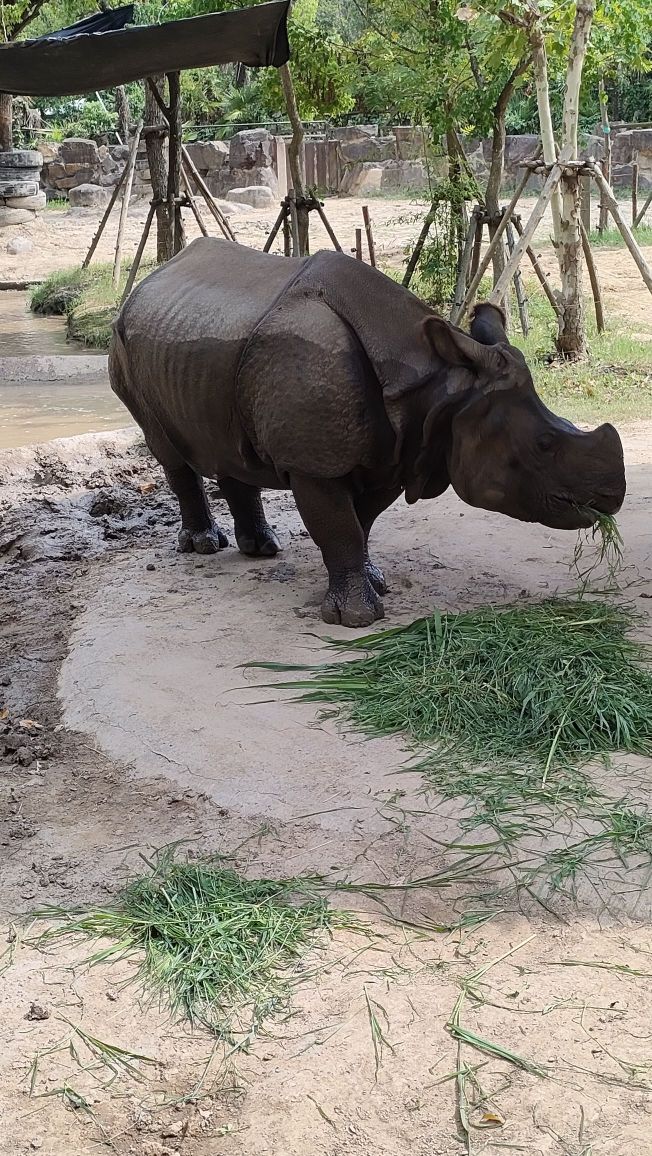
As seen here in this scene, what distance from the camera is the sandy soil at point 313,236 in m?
17.0

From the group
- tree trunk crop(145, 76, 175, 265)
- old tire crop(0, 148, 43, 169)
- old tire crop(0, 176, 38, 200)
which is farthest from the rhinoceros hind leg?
old tire crop(0, 148, 43, 169)

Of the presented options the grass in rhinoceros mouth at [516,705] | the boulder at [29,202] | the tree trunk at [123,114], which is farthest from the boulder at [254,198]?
the grass in rhinoceros mouth at [516,705]

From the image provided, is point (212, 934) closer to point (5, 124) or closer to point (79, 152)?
point (5, 124)

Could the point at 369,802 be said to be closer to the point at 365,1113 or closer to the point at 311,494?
the point at 365,1113

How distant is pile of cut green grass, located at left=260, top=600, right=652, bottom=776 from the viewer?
14.0 feet

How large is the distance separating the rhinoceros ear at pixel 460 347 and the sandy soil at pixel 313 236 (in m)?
10.4

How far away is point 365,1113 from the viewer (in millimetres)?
2674

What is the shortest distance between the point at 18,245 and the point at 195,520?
19823 millimetres

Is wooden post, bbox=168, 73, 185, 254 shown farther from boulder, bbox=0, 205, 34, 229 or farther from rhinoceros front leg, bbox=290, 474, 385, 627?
boulder, bbox=0, 205, 34, 229

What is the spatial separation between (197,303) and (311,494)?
1185 mm

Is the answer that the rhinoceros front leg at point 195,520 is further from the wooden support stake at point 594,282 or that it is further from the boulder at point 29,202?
the boulder at point 29,202

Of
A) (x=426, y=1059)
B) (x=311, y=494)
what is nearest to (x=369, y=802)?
(x=426, y=1059)

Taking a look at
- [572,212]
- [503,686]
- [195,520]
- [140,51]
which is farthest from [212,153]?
[503,686]

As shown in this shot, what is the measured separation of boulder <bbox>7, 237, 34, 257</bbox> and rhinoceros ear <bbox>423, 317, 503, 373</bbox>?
2126 cm
